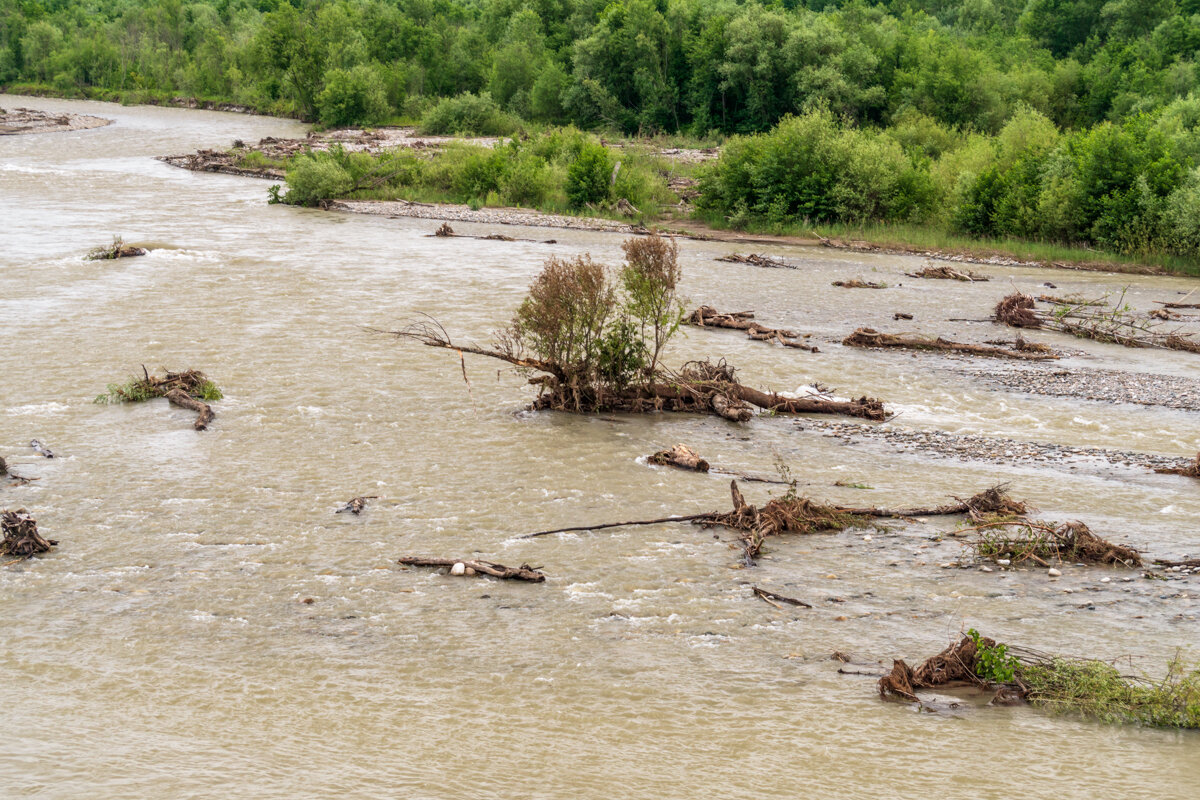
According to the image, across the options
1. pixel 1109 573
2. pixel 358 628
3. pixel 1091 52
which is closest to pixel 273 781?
pixel 358 628

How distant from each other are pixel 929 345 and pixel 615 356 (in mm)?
8422

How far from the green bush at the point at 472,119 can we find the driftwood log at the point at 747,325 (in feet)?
153

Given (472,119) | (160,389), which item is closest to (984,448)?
(160,389)

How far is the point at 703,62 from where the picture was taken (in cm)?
6322

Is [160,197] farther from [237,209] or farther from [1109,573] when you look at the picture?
[1109,573]

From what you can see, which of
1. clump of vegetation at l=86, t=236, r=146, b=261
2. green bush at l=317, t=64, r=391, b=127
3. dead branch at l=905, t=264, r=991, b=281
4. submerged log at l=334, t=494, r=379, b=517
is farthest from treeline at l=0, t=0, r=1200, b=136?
submerged log at l=334, t=494, r=379, b=517

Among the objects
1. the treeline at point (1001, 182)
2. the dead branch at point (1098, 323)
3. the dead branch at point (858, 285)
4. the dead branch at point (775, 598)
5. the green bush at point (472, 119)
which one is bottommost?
the dead branch at point (775, 598)

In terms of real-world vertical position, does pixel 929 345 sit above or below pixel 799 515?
above

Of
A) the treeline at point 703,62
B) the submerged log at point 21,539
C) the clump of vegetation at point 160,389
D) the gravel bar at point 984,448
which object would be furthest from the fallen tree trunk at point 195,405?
the treeline at point 703,62

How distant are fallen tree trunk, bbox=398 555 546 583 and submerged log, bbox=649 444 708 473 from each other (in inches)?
155

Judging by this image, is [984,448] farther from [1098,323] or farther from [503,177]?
[503,177]

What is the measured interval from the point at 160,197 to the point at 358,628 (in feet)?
125

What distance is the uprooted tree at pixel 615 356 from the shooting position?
17.2m

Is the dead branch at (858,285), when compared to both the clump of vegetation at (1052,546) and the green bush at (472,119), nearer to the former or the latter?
the clump of vegetation at (1052,546)
